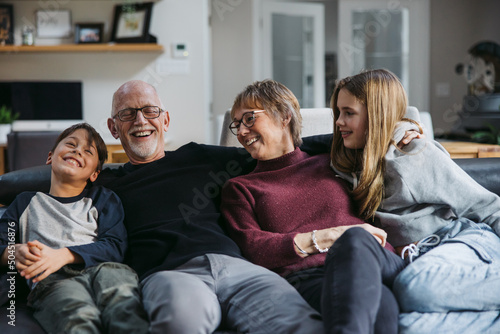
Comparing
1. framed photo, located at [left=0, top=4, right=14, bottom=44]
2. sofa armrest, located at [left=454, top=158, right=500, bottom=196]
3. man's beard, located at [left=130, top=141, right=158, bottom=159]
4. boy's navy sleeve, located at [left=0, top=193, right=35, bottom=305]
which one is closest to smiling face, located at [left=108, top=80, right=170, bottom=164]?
man's beard, located at [left=130, top=141, right=158, bottom=159]

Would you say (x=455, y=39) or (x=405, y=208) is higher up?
(x=455, y=39)

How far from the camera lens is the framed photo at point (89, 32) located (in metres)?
4.37

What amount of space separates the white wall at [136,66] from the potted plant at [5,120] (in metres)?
0.32

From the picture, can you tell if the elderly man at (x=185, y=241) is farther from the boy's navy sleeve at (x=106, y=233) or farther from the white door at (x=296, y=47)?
the white door at (x=296, y=47)

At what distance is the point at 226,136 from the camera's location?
2.12 meters

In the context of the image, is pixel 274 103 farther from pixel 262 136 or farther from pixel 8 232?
pixel 8 232

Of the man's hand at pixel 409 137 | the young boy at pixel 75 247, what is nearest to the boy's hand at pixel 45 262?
the young boy at pixel 75 247

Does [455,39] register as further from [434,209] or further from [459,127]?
[434,209]

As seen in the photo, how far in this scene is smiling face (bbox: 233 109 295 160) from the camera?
1.74m

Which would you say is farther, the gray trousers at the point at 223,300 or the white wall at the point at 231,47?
the white wall at the point at 231,47

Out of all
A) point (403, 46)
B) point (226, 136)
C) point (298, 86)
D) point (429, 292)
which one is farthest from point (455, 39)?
point (429, 292)

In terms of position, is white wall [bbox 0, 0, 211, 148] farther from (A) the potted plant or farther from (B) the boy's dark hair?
(B) the boy's dark hair

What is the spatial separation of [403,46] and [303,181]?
13.8ft

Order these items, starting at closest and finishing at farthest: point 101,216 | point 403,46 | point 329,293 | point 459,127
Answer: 1. point 329,293
2. point 101,216
3. point 459,127
4. point 403,46
